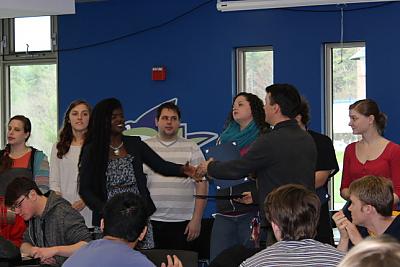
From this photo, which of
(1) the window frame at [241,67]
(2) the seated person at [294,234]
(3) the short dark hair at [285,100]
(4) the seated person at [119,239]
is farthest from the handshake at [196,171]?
(1) the window frame at [241,67]

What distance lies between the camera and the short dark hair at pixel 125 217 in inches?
122

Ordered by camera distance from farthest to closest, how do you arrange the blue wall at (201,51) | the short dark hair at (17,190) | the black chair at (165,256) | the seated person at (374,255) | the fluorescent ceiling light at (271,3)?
the blue wall at (201,51) < the fluorescent ceiling light at (271,3) < the short dark hair at (17,190) < the black chair at (165,256) < the seated person at (374,255)

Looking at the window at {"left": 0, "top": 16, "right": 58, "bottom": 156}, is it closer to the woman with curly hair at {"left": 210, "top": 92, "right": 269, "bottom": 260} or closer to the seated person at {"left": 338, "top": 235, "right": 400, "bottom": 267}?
the woman with curly hair at {"left": 210, "top": 92, "right": 269, "bottom": 260}

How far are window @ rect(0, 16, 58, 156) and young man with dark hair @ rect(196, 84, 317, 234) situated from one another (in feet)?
17.6

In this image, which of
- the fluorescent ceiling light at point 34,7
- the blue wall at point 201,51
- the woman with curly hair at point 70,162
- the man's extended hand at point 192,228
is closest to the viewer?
the man's extended hand at point 192,228

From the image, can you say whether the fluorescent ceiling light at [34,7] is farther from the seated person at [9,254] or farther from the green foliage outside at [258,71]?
the seated person at [9,254]

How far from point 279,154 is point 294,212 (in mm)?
1231

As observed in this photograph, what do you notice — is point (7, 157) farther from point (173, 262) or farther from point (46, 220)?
point (173, 262)

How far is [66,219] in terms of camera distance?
4.22 meters

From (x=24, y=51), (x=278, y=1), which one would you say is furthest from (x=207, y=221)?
(x=24, y=51)

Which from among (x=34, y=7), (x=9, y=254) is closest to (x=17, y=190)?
(x=9, y=254)

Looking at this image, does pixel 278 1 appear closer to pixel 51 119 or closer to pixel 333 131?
pixel 333 131

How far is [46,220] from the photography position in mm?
4254

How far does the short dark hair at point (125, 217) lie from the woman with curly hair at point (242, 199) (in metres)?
2.11
